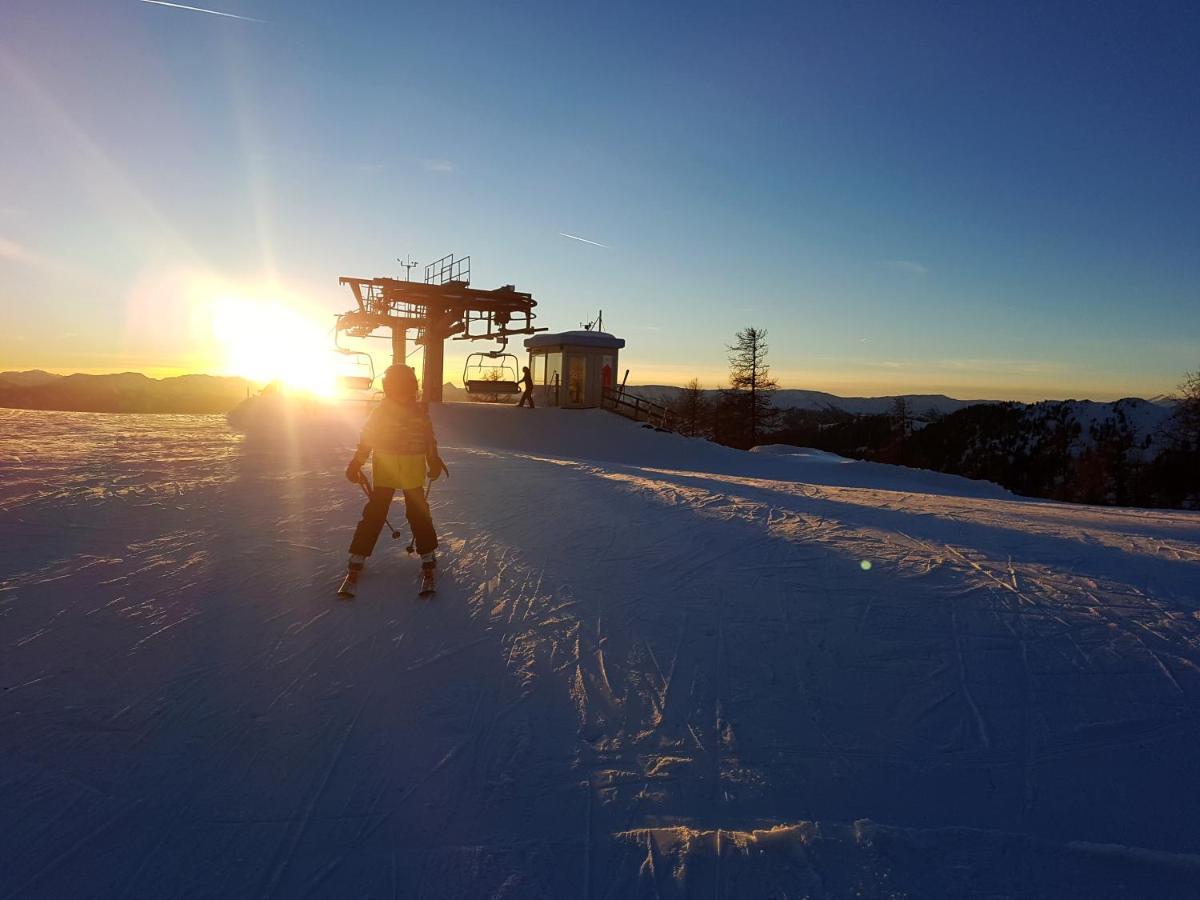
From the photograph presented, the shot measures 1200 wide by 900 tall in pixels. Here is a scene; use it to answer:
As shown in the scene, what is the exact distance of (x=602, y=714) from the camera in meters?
3.98

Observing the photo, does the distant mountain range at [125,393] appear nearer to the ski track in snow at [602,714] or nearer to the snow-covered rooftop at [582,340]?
the snow-covered rooftop at [582,340]

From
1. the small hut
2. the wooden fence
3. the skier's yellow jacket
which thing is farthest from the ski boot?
the small hut

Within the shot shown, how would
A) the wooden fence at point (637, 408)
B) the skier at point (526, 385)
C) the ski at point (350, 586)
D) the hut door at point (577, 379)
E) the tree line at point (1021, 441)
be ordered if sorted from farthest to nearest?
the tree line at point (1021, 441) → the hut door at point (577, 379) → the wooden fence at point (637, 408) → the skier at point (526, 385) → the ski at point (350, 586)

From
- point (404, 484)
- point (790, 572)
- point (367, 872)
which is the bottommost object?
point (367, 872)

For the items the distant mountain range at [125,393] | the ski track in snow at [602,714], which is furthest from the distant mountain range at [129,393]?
the ski track in snow at [602,714]

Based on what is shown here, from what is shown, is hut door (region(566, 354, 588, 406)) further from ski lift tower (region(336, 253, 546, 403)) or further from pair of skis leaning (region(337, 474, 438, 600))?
pair of skis leaning (region(337, 474, 438, 600))

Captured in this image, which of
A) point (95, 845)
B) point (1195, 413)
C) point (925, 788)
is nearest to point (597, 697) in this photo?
point (925, 788)

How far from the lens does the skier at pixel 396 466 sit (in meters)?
5.79

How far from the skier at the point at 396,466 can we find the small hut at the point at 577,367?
2416cm

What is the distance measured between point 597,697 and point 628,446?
68.7ft

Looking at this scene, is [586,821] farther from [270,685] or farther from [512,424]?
[512,424]

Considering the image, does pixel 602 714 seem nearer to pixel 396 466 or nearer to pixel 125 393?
pixel 396 466

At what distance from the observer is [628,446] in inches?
984

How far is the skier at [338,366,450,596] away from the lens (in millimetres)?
5789
